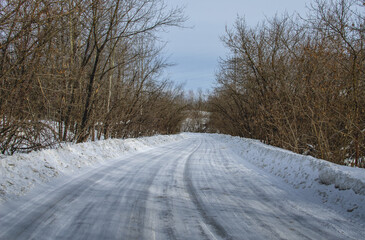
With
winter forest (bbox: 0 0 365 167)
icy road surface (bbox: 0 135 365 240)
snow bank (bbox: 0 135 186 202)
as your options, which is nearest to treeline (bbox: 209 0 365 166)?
winter forest (bbox: 0 0 365 167)

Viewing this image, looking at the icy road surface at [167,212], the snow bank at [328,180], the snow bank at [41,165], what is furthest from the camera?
the snow bank at [41,165]

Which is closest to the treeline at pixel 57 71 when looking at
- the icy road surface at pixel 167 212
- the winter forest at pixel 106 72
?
the winter forest at pixel 106 72

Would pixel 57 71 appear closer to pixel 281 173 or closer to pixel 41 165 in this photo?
pixel 41 165

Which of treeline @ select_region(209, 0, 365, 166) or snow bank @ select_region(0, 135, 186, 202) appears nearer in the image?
snow bank @ select_region(0, 135, 186, 202)

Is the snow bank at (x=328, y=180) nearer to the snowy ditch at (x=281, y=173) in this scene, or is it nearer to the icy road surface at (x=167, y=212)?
the snowy ditch at (x=281, y=173)

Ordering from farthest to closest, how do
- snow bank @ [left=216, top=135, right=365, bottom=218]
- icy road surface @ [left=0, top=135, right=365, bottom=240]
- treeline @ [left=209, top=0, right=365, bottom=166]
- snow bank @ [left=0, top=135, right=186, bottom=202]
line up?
treeline @ [left=209, top=0, right=365, bottom=166]
snow bank @ [left=0, top=135, right=186, bottom=202]
snow bank @ [left=216, top=135, right=365, bottom=218]
icy road surface @ [left=0, top=135, right=365, bottom=240]

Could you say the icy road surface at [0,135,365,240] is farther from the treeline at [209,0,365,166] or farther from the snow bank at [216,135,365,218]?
the treeline at [209,0,365,166]

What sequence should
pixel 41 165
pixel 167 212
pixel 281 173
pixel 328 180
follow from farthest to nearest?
pixel 281 173 < pixel 41 165 < pixel 328 180 < pixel 167 212

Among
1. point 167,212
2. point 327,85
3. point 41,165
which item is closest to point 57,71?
point 41,165

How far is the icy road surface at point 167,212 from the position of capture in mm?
2768

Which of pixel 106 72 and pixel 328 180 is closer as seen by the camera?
pixel 328 180

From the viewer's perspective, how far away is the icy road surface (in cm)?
277

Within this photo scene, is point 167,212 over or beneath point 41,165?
beneath

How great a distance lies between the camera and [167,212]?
3385mm
